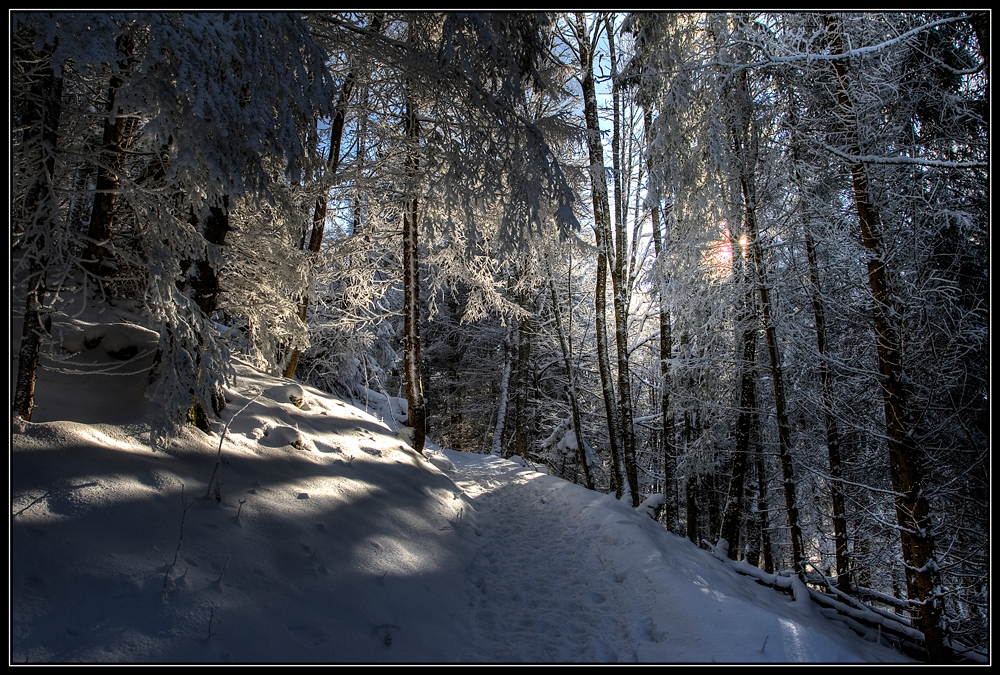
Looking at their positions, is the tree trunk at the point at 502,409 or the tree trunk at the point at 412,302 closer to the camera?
the tree trunk at the point at 412,302

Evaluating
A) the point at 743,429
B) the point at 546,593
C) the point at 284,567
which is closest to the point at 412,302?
the point at 546,593

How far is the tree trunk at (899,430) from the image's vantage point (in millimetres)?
5062

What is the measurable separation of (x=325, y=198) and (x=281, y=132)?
13.7ft

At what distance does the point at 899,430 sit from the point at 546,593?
466 centimetres

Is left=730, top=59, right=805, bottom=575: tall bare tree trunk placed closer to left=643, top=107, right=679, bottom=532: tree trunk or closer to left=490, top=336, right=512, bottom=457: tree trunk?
left=643, top=107, right=679, bottom=532: tree trunk

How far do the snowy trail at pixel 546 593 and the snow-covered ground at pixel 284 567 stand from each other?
0.08ft

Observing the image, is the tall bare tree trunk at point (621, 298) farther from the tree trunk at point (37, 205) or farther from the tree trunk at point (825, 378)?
the tree trunk at point (37, 205)

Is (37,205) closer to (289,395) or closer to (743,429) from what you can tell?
(289,395)

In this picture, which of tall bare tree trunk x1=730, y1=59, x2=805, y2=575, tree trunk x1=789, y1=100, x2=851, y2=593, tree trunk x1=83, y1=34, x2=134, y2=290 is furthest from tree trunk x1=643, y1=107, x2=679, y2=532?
tree trunk x1=83, y1=34, x2=134, y2=290

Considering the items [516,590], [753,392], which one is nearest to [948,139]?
[753,392]

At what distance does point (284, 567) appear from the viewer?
318 centimetres

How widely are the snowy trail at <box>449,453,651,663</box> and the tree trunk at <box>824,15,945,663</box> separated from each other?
3650mm

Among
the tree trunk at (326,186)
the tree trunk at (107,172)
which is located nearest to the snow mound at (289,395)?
the tree trunk at (326,186)

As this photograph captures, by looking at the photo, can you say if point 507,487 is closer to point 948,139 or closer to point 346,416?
point 346,416
